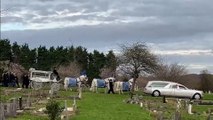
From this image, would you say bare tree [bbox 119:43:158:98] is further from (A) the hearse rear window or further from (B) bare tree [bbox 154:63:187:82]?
(B) bare tree [bbox 154:63:187:82]

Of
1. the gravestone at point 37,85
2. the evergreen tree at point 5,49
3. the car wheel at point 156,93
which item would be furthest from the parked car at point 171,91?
the evergreen tree at point 5,49

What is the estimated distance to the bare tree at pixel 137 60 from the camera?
2504 inches

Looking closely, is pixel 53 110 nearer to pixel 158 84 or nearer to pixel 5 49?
pixel 158 84

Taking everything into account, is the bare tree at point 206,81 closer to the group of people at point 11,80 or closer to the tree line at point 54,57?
the tree line at point 54,57

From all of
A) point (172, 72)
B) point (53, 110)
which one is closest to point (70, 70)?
point (172, 72)

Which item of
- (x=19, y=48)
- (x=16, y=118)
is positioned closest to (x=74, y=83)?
(x=16, y=118)

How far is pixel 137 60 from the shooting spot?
209ft

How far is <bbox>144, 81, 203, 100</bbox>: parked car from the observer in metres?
58.1

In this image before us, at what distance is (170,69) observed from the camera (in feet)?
334

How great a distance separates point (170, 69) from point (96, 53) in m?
26.4

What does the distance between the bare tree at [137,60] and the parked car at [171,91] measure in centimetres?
393

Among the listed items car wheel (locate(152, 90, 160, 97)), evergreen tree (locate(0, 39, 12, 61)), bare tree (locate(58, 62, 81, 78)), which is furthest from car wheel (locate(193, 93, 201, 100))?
evergreen tree (locate(0, 39, 12, 61))

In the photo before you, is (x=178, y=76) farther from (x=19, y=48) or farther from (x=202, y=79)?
(x=19, y=48)

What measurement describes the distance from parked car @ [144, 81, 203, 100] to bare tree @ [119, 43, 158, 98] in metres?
3.93
